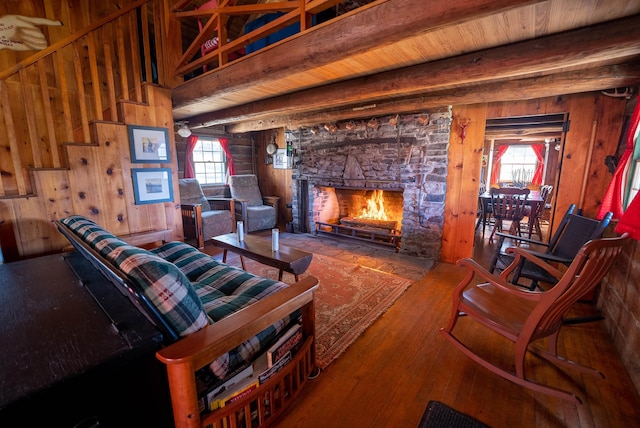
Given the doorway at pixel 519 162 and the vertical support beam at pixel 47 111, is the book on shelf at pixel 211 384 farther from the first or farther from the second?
the doorway at pixel 519 162

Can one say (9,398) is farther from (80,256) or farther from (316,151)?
(316,151)

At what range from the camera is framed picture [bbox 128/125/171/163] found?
258 centimetres

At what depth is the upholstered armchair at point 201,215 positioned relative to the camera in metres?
3.99

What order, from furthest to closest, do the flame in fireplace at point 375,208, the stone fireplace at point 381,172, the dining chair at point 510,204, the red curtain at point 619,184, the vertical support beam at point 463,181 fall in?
the flame in fireplace at point 375,208
the dining chair at point 510,204
the stone fireplace at point 381,172
the vertical support beam at point 463,181
the red curtain at point 619,184

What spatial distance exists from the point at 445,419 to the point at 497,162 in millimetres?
8248

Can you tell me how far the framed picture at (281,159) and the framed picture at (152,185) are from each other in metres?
2.90

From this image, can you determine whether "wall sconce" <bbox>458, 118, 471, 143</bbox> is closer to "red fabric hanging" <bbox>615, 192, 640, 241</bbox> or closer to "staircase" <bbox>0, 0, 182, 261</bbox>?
"red fabric hanging" <bbox>615, 192, 640, 241</bbox>

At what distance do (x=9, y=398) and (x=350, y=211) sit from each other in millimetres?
4459

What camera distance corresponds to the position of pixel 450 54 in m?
1.99

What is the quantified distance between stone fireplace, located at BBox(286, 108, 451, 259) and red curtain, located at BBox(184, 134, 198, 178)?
1894 millimetres

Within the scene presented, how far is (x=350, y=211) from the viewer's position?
4871 millimetres

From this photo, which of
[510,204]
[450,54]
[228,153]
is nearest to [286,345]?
[450,54]

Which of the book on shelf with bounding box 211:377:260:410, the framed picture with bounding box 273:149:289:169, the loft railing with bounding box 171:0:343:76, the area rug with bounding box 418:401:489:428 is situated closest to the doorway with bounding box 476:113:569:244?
the framed picture with bounding box 273:149:289:169

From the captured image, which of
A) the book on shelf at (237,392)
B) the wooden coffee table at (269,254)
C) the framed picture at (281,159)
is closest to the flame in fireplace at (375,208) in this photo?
the framed picture at (281,159)
